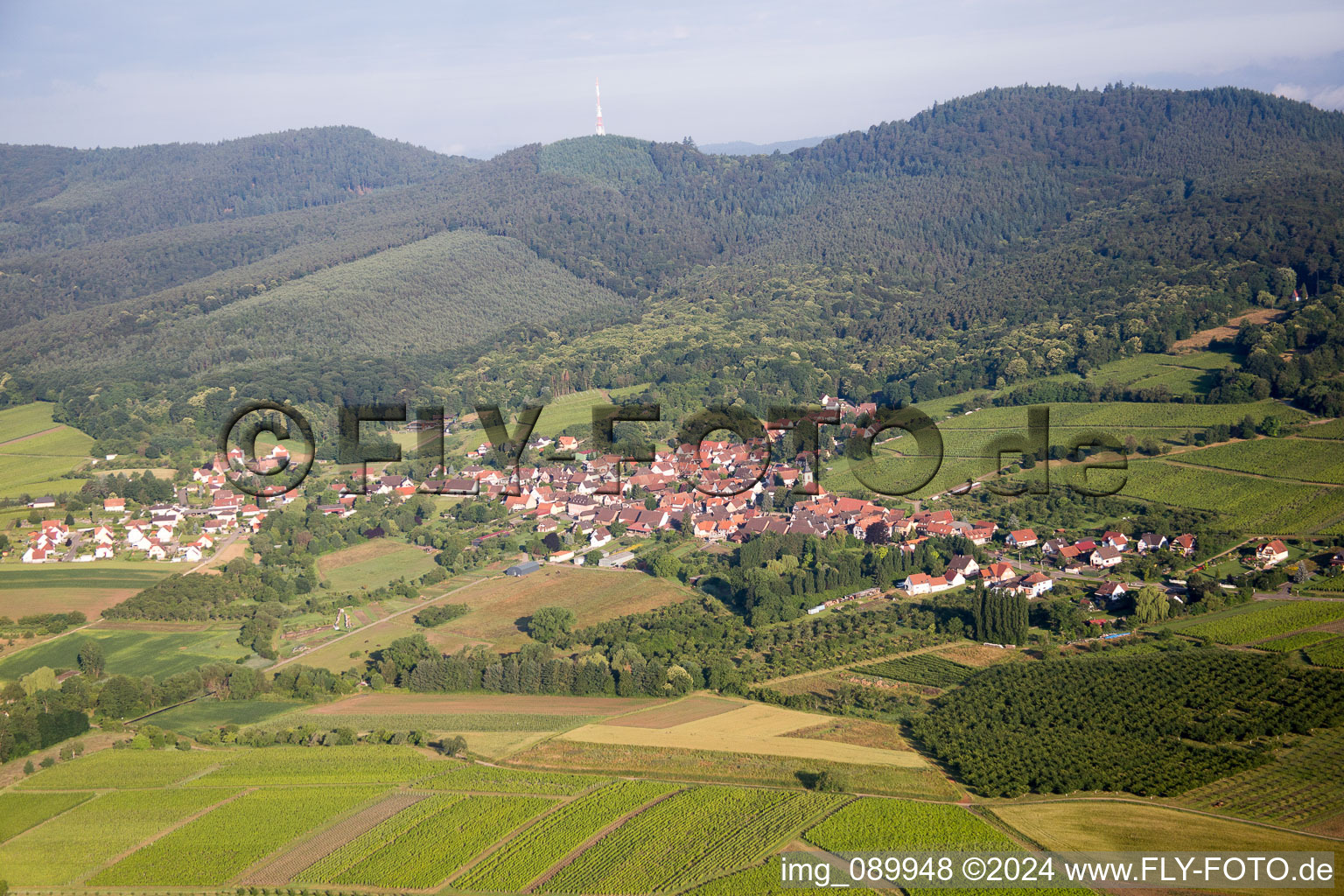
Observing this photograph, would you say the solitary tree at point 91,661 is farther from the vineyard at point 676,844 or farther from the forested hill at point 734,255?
the forested hill at point 734,255

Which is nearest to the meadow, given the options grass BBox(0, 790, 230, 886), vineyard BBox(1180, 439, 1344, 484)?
grass BBox(0, 790, 230, 886)

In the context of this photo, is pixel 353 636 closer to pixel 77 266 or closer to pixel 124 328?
pixel 124 328

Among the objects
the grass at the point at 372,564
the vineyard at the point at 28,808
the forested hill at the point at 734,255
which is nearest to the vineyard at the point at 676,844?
the vineyard at the point at 28,808

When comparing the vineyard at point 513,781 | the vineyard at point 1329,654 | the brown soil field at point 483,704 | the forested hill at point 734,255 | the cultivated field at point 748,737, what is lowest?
the vineyard at point 513,781

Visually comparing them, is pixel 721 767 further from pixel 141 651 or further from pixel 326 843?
pixel 141 651

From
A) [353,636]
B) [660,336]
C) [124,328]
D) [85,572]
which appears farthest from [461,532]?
[124,328]
